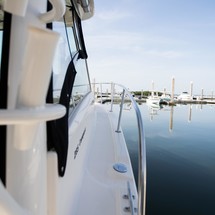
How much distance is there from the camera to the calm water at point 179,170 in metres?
2.92

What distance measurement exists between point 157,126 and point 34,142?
7.51 m

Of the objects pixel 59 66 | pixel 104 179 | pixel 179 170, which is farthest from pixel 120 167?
pixel 179 170

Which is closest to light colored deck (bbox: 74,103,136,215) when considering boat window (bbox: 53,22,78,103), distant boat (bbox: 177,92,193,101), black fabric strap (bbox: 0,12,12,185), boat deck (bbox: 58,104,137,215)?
boat deck (bbox: 58,104,137,215)

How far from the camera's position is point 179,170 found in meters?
3.98

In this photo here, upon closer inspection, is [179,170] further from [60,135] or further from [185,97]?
[185,97]

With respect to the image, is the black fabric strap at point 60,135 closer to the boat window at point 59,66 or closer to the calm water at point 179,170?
the boat window at point 59,66

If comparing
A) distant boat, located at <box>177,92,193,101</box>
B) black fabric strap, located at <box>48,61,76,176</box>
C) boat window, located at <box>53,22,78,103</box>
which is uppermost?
distant boat, located at <box>177,92,193,101</box>

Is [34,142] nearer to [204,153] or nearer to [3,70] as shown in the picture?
[3,70]

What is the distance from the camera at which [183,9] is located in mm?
9031

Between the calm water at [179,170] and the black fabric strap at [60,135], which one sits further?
the calm water at [179,170]

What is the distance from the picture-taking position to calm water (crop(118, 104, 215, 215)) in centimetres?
292

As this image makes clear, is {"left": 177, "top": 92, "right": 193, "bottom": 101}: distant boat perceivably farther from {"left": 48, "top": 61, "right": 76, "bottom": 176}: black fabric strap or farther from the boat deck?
{"left": 48, "top": 61, "right": 76, "bottom": 176}: black fabric strap

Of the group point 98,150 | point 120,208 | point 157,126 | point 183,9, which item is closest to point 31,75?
point 120,208

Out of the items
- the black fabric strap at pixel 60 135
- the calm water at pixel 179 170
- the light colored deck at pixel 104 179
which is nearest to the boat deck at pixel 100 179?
the light colored deck at pixel 104 179
